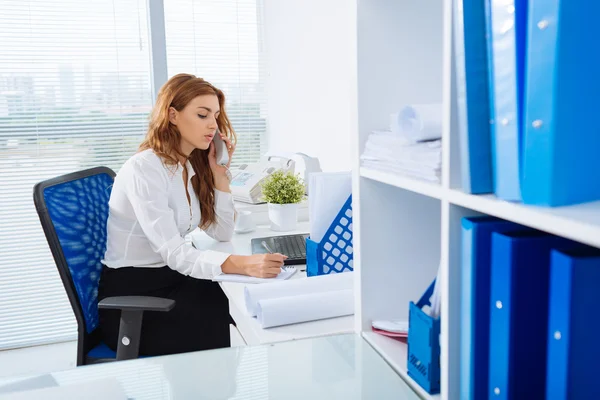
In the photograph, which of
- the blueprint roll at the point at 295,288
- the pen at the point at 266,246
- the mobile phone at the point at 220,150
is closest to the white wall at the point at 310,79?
the mobile phone at the point at 220,150

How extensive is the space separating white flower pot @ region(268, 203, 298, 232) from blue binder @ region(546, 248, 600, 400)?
164cm

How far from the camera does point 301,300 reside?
1204 mm

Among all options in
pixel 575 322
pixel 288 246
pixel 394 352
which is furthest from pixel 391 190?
pixel 288 246

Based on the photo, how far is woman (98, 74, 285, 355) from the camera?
1880mm

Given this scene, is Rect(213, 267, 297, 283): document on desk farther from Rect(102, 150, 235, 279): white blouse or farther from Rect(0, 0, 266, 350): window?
Rect(0, 0, 266, 350): window

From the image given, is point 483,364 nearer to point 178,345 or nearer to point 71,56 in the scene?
point 178,345

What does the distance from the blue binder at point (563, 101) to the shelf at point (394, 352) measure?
39 centimetres

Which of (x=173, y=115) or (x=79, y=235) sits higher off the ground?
(x=173, y=115)

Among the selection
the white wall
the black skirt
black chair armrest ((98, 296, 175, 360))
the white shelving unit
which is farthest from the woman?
the white shelving unit

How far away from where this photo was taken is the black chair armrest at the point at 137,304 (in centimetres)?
162

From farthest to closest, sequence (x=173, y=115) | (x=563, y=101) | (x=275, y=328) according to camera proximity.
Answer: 1. (x=173, y=115)
2. (x=275, y=328)
3. (x=563, y=101)

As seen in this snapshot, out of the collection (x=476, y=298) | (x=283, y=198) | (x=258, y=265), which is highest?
(x=476, y=298)

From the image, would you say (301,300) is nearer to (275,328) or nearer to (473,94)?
(275,328)

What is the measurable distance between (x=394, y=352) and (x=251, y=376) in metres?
0.25
